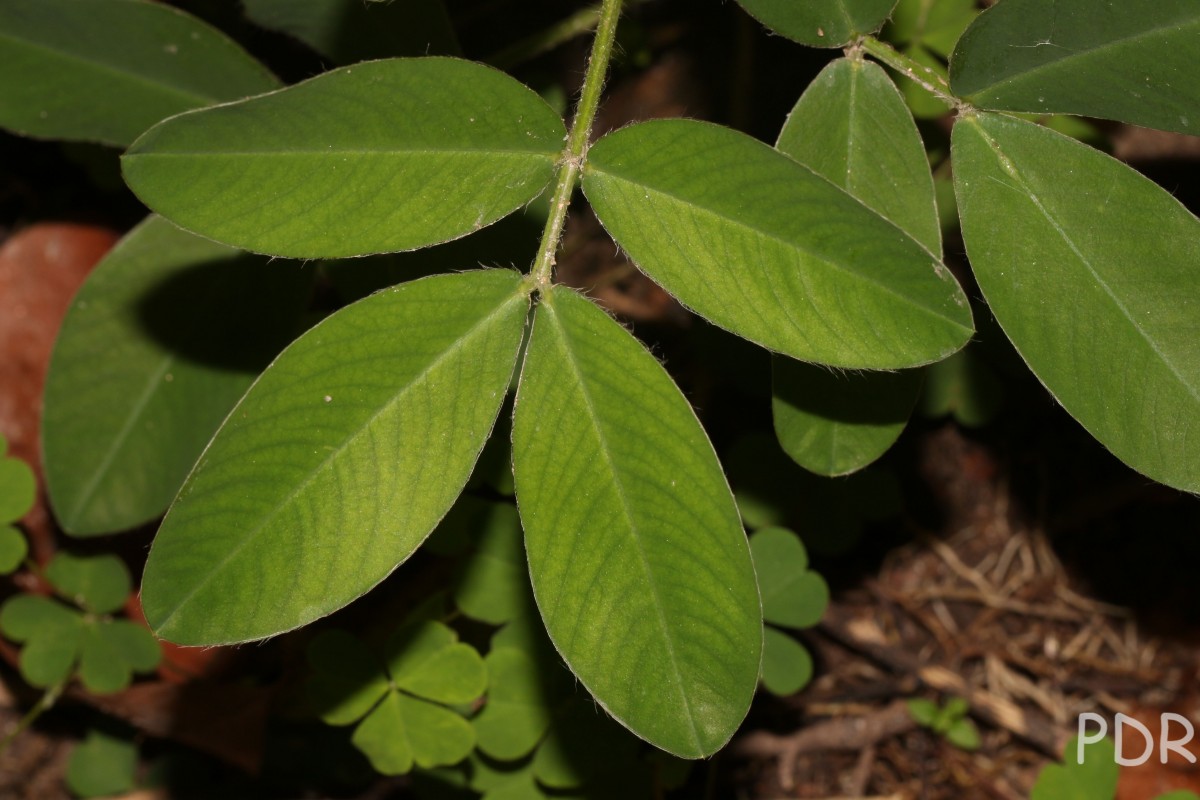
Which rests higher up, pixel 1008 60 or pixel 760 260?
pixel 1008 60

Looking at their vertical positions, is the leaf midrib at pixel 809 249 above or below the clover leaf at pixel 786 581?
above

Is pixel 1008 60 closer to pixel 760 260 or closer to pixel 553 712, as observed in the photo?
pixel 760 260

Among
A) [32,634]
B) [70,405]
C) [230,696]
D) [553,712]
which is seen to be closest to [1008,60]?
[553,712]

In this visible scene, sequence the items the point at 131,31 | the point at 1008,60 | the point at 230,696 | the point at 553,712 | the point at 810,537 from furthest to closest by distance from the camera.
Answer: the point at 230,696
the point at 810,537
the point at 553,712
the point at 131,31
the point at 1008,60

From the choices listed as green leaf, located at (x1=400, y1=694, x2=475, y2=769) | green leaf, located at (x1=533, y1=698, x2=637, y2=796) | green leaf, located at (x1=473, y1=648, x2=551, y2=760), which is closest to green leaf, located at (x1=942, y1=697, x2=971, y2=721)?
green leaf, located at (x1=533, y1=698, x2=637, y2=796)

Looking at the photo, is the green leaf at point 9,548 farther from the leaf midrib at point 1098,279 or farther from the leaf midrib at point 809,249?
the leaf midrib at point 1098,279

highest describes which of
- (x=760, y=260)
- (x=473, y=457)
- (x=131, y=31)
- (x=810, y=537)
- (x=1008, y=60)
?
(x=131, y=31)

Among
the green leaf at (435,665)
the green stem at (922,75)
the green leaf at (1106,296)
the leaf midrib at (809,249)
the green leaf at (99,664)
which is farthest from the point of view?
the green leaf at (99,664)

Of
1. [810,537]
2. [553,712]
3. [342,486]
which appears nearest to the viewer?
[342,486]

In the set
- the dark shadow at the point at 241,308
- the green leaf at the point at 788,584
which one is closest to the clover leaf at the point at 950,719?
the green leaf at the point at 788,584
